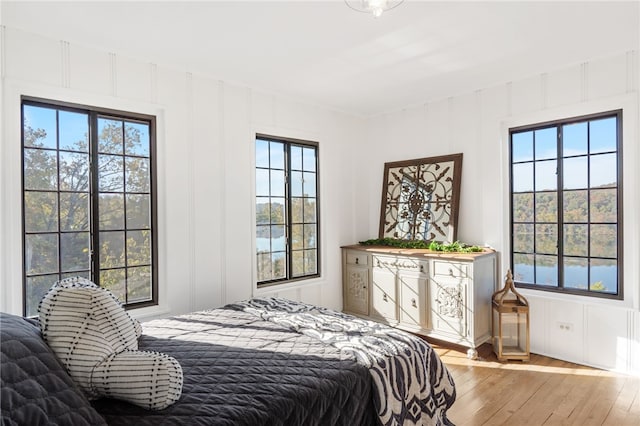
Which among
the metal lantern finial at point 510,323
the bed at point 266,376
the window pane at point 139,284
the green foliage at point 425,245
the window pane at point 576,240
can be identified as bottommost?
the metal lantern finial at point 510,323

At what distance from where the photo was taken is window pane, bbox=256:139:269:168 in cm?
404

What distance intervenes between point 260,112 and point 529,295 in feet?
10.9

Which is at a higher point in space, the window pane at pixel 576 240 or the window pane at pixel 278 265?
the window pane at pixel 576 240

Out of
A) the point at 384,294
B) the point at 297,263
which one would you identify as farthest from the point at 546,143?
the point at 297,263

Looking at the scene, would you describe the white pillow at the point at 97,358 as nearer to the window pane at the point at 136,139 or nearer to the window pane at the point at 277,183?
the window pane at the point at 136,139

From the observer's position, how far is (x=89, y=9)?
7.89 feet

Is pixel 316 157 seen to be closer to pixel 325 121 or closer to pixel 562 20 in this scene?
pixel 325 121

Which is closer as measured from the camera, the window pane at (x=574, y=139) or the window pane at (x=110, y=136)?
the window pane at (x=110, y=136)

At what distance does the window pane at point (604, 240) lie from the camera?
3.26m

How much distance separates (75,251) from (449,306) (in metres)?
3.37

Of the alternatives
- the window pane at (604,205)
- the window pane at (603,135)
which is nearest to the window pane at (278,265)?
the window pane at (604,205)

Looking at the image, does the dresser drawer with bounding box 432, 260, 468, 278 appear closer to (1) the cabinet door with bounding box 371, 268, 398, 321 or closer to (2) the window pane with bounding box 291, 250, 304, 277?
(1) the cabinet door with bounding box 371, 268, 398, 321

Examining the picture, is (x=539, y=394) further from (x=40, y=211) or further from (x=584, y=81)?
(x=40, y=211)

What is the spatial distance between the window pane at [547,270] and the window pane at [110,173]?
396 centimetres
